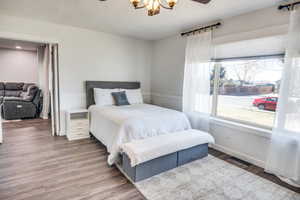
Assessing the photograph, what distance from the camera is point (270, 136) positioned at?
2504mm

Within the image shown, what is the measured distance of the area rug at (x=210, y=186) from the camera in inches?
76.0

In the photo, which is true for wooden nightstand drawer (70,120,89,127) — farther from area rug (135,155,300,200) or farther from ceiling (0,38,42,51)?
ceiling (0,38,42,51)

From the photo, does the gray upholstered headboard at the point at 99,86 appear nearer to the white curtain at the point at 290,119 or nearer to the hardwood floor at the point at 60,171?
the hardwood floor at the point at 60,171

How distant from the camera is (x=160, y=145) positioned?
226 cm

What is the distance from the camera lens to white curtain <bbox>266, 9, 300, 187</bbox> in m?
2.13

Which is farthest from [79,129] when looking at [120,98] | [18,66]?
[18,66]

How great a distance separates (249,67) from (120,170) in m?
2.80

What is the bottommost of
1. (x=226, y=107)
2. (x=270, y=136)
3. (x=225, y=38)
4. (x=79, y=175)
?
(x=79, y=175)

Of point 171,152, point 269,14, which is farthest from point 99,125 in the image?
point 269,14

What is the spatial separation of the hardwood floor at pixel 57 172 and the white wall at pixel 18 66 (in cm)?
384

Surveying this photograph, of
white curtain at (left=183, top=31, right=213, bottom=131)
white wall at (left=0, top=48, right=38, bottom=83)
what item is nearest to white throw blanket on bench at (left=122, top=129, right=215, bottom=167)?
white curtain at (left=183, top=31, right=213, bottom=131)

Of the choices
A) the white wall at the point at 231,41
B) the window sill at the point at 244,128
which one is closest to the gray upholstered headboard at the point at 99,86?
the white wall at the point at 231,41

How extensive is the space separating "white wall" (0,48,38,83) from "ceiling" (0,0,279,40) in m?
4.14

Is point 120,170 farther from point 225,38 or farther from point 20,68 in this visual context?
point 20,68
